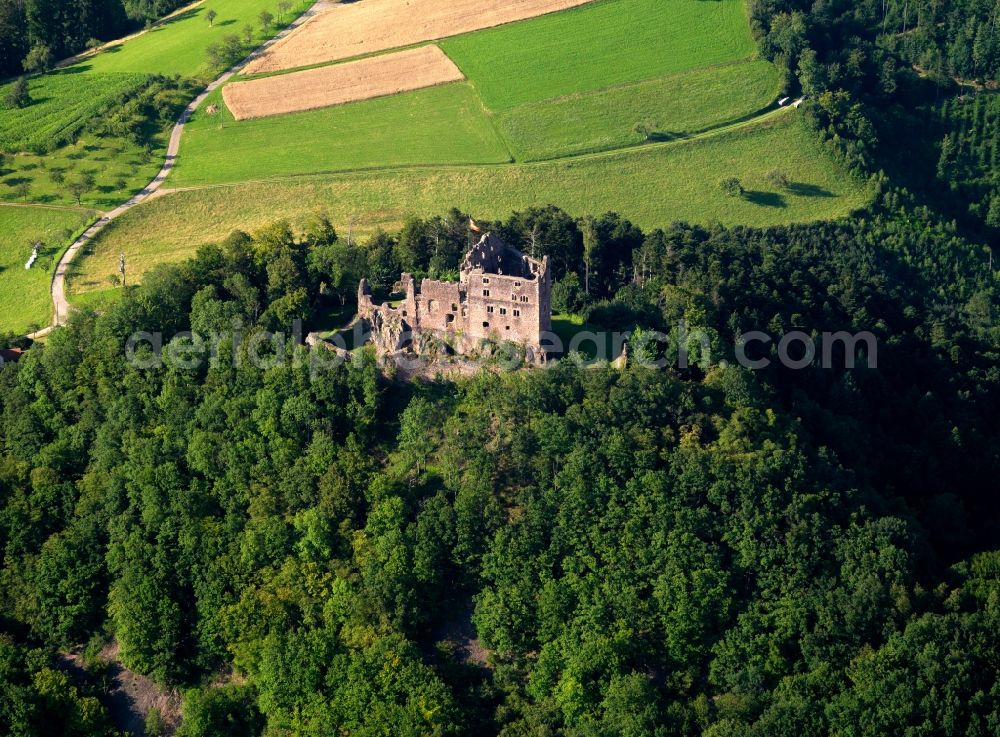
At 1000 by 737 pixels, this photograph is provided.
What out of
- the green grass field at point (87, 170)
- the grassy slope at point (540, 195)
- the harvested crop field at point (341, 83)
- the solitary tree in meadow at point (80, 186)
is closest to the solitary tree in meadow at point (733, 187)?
the grassy slope at point (540, 195)

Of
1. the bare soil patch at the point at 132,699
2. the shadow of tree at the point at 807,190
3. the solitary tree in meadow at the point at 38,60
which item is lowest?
the bare soil patch at the point at 132,699

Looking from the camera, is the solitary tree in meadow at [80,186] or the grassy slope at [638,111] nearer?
the solitary tree in meadow at [80,186]

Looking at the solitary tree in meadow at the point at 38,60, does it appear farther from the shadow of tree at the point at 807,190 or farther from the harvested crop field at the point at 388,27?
the shadow of tree at the point at 807,190

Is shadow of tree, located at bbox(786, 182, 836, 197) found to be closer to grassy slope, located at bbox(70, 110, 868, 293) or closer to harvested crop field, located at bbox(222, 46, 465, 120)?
grassy slope, located at bbox(70, 110, 868, 293)

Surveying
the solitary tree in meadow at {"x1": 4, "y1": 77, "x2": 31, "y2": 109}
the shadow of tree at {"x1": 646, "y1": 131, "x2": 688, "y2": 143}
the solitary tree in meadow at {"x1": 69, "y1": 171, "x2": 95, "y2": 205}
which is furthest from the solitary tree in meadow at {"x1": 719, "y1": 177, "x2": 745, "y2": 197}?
the solitary tree in meadow at {"x1": 4, "y1": 77, "x2": 31, "y2": 109}

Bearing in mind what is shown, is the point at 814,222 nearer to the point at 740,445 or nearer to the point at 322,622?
A: the point at 740,445

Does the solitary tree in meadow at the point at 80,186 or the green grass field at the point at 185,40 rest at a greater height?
the green grass field at the point at 185,40

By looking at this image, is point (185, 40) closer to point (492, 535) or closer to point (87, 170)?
point (87, 170)

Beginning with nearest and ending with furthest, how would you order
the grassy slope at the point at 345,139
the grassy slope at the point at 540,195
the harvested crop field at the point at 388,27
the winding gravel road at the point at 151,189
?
the winding gravel road at the point at 151,189, the grassy slope at the point at 540,195, the grassy slope at the point at 345,139, the harvested crop field at the point at 388,27

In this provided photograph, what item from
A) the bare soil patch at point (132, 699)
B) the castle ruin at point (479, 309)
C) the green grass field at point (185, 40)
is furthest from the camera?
the green grass field at point (185, 40)
